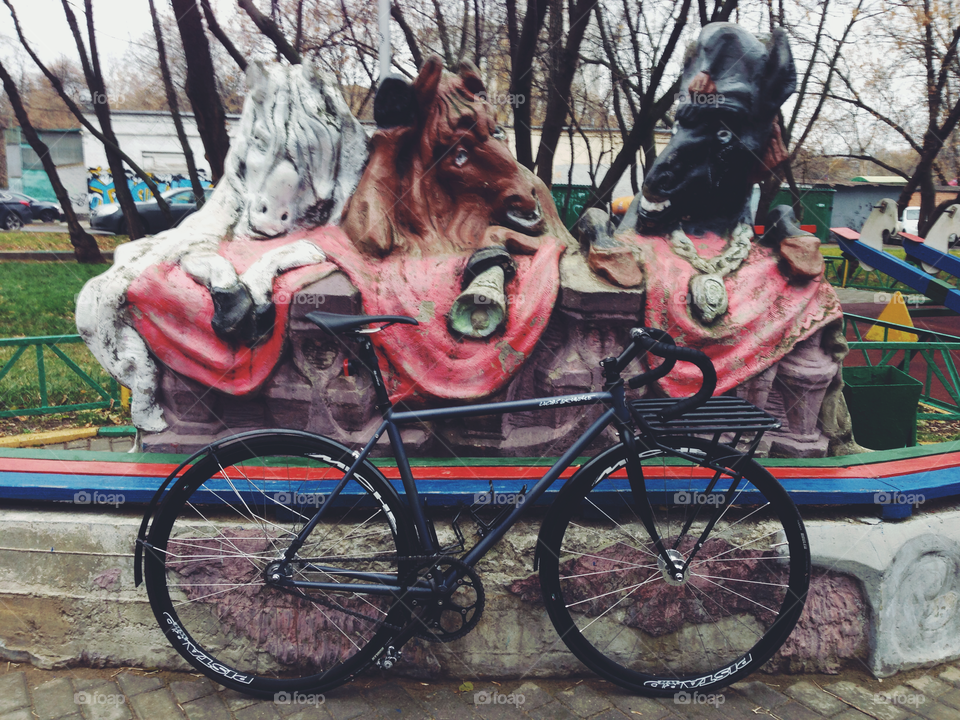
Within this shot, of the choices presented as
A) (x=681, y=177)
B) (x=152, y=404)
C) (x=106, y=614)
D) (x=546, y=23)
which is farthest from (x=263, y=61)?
(x=546, y=23)

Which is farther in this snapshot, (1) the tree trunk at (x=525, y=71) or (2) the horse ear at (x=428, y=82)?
(1) the tree trunk at (x=525, y=71)

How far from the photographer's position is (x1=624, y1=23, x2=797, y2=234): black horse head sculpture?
3.83 meters

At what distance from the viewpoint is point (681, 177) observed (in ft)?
13.1

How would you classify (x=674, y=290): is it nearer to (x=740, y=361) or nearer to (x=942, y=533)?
(x=740, y=361)

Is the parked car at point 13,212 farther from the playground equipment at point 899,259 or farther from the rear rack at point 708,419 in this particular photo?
the rear rack at point 708,419

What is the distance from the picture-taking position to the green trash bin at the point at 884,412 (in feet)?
15.2

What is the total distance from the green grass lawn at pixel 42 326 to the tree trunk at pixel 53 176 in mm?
328

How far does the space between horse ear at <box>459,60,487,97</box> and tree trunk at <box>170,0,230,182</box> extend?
4.93 metres

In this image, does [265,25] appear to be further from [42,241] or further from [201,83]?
[42,241]

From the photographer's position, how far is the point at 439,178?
13.5 ft

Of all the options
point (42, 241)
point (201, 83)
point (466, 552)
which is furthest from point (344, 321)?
point (42, 241)

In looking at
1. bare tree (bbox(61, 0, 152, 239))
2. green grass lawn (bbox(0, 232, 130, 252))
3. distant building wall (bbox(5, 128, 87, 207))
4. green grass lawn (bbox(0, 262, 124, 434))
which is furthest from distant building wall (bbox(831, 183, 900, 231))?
distant building wall (bbox(5, 128, 87, 207))

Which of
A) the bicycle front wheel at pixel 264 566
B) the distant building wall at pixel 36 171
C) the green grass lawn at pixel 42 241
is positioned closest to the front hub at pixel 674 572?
the bicycle front wheel at pixel 264 566

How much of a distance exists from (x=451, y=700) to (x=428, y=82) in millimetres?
3045
